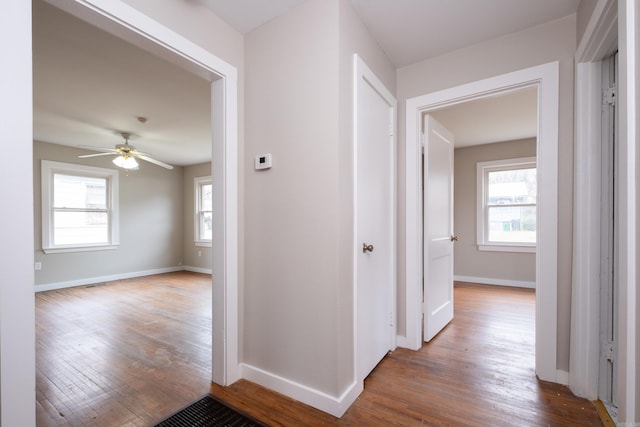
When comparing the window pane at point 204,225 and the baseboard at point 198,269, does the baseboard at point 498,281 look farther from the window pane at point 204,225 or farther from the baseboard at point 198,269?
the window pane at point 204,225

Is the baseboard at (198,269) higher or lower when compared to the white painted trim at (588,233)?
lower

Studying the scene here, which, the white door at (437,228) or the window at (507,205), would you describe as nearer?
the white door at (437,228)

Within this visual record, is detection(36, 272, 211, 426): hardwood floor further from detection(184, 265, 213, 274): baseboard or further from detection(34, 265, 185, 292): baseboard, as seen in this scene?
detection(184, 265, 213, 274): baseboard

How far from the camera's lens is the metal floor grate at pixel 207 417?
152cm

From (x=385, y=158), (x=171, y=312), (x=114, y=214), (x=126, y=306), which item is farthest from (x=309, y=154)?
(x=114, y=214)

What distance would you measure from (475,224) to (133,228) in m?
6.81

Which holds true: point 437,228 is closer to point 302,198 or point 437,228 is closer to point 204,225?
point 302,198

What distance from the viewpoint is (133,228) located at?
19.0 feet

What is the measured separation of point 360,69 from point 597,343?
2.25 meters

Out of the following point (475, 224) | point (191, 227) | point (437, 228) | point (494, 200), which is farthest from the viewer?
point (191, 227)

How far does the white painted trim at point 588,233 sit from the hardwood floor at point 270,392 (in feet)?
0.77

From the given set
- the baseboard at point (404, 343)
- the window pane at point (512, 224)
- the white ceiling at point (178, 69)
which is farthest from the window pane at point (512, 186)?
the baseboard at point (404, 343)

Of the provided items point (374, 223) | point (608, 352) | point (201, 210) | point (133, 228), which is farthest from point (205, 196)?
point (608, 352)

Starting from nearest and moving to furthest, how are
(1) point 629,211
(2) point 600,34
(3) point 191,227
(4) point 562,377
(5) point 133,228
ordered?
1. (1) point 629,211
2. (2) point 600,34
3. (4) point 562,377
4. (5) point 133,228
5. (3) point 191,227
